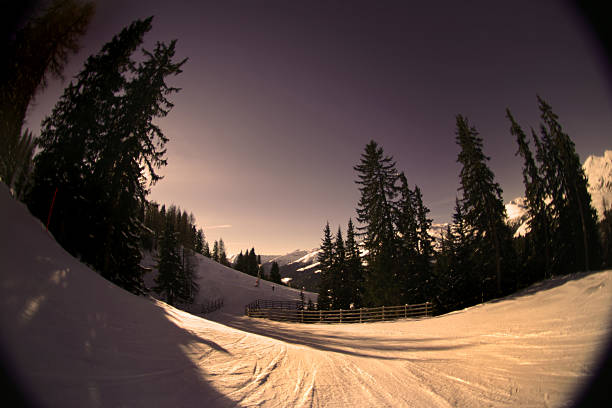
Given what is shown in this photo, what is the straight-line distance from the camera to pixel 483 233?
17.6 m

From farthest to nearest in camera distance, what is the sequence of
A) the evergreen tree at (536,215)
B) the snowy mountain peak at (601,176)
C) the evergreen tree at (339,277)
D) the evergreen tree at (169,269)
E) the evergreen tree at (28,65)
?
1. the evergreen tree at (169,269)
2. the evergreen tree at (339,277)
3. the evergreen tree at (536,215)
4. the snowy mountain peak at (601,176)
5. the evergreen tree at (28,65)

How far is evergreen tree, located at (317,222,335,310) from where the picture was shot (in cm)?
3192

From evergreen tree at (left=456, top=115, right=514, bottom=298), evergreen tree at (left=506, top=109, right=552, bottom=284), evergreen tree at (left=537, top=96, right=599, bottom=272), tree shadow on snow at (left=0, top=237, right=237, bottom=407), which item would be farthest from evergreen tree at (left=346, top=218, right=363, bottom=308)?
tree shadow on snow at (left=0, top=237, right=237, bottom=407)

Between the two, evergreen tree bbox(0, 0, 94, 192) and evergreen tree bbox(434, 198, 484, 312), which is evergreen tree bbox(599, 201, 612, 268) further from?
evergreen tree bbox(0, 0, 94, 192)

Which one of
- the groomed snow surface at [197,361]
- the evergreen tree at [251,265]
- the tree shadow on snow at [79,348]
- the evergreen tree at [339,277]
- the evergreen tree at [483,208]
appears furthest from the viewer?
the evergreen tree at [251,265]

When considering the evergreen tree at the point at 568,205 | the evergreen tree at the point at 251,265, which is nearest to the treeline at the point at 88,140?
the evergreen tree at the point at 568,205

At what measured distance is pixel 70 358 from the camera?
2424 mm

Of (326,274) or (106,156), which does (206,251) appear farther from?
(106,156)

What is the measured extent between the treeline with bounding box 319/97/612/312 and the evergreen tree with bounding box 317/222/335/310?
1336 centimetres

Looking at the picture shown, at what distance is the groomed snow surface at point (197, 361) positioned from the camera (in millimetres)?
2322

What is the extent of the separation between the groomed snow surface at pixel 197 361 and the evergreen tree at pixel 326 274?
92.1 feet

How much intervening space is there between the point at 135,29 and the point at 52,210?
674cm

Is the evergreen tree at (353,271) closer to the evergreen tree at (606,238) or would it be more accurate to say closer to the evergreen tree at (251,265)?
the evergreen tree at (606,238)

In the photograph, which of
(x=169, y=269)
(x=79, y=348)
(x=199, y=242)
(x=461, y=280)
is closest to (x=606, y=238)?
(x=461, y=280)
